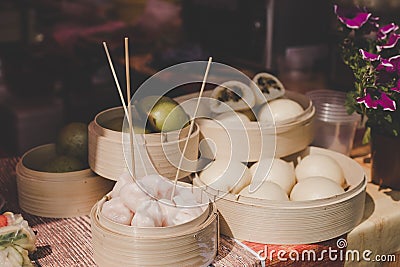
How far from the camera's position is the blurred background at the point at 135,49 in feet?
8.75

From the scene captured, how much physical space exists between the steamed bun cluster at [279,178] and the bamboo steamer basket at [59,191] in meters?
0.32

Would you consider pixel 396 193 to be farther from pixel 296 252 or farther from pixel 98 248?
pixel 98 248

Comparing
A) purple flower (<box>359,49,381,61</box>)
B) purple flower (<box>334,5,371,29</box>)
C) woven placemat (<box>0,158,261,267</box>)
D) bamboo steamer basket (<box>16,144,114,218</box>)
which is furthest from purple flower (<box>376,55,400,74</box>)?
bamboo steamer basket (<box>16,144,114,218</box>)

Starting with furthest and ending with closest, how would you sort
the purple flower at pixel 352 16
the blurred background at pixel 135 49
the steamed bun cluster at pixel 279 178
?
the blurred background at pixel 135 49, the purple flower at pixel 352 16, the steamed bun cluster at pixel 279 178

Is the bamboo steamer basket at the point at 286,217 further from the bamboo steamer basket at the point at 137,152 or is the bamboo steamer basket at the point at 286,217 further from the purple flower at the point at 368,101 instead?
the purple flower at the point at 368,101

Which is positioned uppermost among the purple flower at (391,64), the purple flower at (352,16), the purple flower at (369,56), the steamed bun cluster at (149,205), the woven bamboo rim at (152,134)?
the purple flower at (352,16)

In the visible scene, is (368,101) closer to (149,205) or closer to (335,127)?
(335,127)

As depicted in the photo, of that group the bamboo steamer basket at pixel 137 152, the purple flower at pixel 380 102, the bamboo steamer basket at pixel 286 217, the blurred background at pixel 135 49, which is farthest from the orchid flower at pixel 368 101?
→ the blurred background at pixel 135 49

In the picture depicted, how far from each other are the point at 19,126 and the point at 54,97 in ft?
0.76

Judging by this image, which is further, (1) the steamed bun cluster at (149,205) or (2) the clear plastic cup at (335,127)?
(2) the clear plastic cup at (335,127)

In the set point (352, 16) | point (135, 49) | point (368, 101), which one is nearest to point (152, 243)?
point (368, 101)

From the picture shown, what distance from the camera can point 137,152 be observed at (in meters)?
1.58

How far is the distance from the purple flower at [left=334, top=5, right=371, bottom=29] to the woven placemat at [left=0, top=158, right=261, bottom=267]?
0.84 meters

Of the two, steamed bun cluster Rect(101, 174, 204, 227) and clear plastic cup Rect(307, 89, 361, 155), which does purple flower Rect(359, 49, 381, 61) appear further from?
steamed bun cluster Rect(101, 174, 204, 227)
